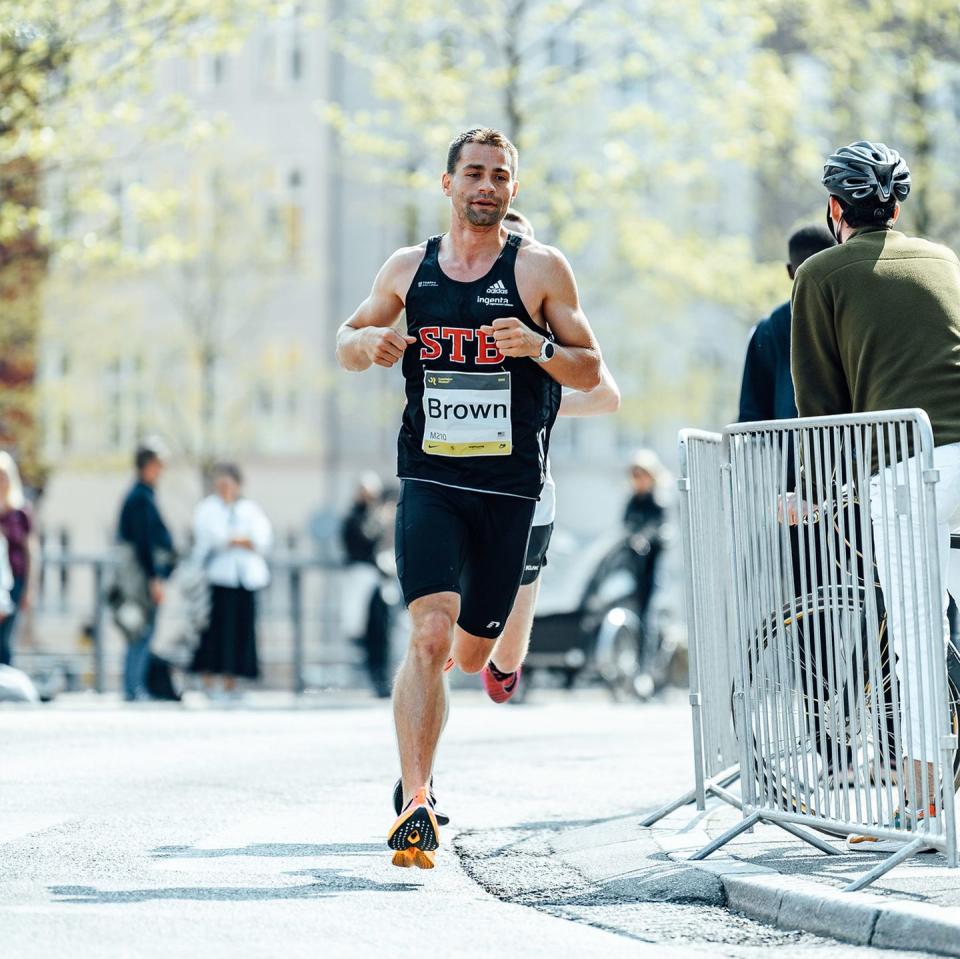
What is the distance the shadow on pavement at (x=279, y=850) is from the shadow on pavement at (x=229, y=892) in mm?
561

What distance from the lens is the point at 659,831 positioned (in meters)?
6.98

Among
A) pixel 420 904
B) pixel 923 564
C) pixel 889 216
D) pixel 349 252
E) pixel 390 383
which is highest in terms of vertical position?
pixel 349 252

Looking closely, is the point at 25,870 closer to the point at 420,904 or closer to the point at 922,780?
the point at 420,904

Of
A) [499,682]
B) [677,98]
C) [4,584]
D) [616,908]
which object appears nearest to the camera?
[616,908]

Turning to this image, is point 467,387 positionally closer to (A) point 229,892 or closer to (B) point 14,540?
(A) point 229,892

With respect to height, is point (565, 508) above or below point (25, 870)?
above

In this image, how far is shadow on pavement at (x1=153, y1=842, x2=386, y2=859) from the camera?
6.59 meters

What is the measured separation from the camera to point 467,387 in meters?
6.66

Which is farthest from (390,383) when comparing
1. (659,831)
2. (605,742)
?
(659,831)

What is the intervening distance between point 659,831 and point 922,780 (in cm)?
149

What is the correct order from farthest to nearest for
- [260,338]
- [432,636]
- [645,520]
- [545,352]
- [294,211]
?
[294,211] < [260,338] < [645,520] < [545,352] < [432,636]

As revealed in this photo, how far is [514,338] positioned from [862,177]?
1193 millimetres

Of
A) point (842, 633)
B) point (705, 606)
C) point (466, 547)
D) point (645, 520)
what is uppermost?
point (645, 520)

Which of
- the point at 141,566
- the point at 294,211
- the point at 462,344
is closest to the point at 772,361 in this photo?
the point at 462,344
